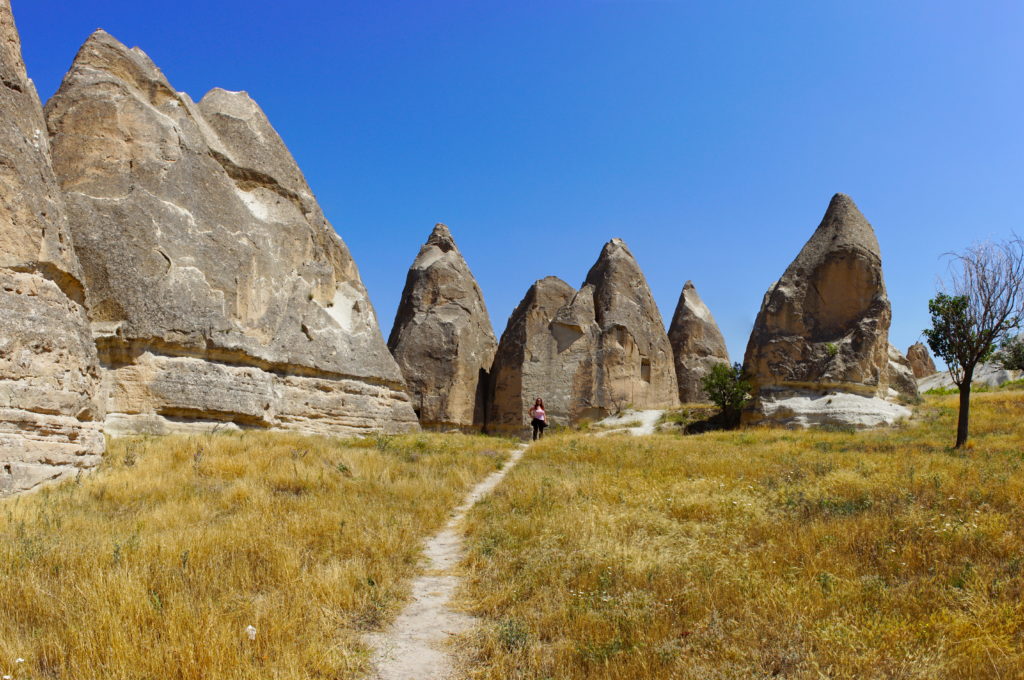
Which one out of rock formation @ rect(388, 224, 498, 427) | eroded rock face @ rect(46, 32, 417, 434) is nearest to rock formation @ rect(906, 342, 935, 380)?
rock formation @ rect(388, 224, 498, 427)

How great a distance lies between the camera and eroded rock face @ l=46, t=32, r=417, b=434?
42.9ft

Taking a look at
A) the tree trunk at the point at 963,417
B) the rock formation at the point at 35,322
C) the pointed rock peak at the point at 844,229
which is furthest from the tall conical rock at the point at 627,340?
the rock formation at the point at 35,322

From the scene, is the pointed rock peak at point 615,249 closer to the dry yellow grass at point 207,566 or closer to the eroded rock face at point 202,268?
the eroded rock face at point 202,268

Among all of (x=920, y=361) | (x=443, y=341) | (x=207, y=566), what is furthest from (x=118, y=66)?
(x=920, y=361)

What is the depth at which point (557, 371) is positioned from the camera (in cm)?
2353

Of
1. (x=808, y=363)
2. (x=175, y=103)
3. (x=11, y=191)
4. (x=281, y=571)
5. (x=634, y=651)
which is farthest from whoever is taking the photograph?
(x=808, y=363)

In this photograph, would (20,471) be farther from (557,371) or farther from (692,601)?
(557,371)

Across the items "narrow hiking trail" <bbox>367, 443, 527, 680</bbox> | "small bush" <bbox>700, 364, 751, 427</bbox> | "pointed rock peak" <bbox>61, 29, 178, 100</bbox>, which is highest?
"pointed rock peak" <bbox>61, 29, 178, 100</bbox>

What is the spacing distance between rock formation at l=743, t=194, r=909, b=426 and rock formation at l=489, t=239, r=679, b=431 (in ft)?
14.6

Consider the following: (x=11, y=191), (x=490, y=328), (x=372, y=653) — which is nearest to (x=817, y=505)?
(x=372, y=653)

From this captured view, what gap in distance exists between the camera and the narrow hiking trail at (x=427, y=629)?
13.6 ft

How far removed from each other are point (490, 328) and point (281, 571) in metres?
21.3

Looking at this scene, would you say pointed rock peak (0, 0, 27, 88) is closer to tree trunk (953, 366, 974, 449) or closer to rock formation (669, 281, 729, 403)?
tree trunk (953, 366, 974, 449)

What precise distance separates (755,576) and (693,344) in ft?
91.9
